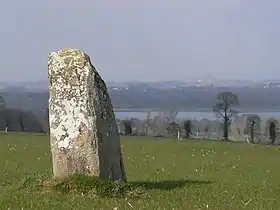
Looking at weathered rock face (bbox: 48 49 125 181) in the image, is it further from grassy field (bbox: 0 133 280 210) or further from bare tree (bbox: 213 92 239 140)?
bare tree (bbox: 213 92 239 140)

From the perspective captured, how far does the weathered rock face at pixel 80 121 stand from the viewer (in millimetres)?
16609

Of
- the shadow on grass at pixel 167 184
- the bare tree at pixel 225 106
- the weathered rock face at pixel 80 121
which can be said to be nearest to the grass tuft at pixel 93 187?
the weathered rock face at pixel 80 121

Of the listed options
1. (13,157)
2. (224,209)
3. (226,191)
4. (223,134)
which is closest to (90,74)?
(226,191)

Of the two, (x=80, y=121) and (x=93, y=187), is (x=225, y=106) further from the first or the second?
(x=93, y=187)

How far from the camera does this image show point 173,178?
21.0 metres

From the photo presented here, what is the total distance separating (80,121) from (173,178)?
5120 mm

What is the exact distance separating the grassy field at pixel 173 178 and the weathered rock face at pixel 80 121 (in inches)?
43.7

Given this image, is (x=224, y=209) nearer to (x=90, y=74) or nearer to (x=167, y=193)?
(x=167, y=193)

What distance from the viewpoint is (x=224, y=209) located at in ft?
43.2

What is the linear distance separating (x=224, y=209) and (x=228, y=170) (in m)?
11.8

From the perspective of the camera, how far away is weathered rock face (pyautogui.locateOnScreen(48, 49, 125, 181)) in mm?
16609

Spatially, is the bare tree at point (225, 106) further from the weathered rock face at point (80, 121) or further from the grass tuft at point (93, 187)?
the grass tuft at point (93, 187)

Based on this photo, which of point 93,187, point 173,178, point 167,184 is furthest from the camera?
point 173,178

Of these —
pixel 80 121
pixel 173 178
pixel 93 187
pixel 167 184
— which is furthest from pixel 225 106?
pixel 93 187
